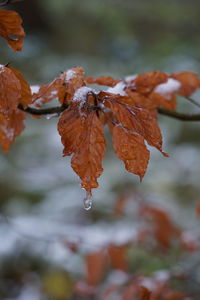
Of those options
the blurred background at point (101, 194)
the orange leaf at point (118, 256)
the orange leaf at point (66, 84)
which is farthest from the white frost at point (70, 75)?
the orange leaf at point (118, 256)

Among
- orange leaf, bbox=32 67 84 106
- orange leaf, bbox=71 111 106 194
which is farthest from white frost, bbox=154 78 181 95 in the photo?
orange leaf, bbox=71 111 106 194

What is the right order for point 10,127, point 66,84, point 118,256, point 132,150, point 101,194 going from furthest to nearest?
point 101,194
point 118,256
point 10,127
point 66,84
point 132,150

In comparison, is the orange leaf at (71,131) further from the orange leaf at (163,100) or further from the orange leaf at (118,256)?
the orange leaf at (118,256)

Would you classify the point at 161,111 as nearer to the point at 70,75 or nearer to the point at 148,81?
the point at 148,81

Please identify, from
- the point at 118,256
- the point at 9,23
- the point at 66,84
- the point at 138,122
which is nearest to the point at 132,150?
the point at 138,122

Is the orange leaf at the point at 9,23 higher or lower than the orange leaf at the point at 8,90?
higher

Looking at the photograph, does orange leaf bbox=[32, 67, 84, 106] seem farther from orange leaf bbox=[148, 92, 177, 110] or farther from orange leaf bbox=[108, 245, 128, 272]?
orange leaf bbox=[108, 245, 128, 272]

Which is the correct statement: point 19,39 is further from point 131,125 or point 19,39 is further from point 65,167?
point 65,167
